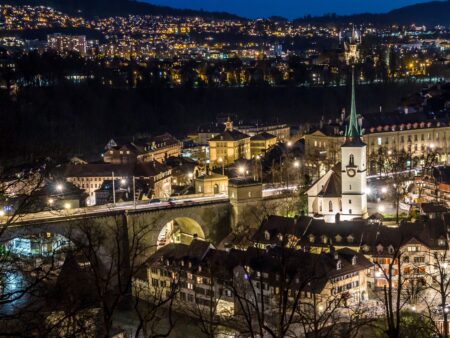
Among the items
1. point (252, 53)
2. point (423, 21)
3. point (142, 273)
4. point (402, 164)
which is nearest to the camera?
point (142, 273)

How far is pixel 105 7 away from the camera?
362 ft

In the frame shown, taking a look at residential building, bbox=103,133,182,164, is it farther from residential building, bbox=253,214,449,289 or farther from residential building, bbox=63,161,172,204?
residential building, bbox=253,214,449,289

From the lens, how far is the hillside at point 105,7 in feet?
327

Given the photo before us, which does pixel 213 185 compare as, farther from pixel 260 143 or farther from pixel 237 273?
pixel 260 143

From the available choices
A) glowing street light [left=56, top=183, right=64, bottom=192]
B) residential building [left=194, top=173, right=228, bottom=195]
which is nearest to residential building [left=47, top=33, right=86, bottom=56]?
glowing street light [left=56, top=183, right=64, bottom=192]

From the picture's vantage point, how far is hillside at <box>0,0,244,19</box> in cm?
9981

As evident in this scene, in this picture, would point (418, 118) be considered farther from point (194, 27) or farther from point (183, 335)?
point (194, 27)

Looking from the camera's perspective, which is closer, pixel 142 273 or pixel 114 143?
pixel 142 273

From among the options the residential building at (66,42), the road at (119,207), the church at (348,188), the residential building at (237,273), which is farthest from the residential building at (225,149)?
the residential building at (66,42)

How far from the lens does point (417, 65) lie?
7400 cm

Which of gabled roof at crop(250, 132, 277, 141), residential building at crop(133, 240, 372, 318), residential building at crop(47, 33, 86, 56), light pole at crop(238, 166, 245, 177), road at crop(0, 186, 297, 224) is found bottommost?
residential building at crop(133, 240, 372, 318)

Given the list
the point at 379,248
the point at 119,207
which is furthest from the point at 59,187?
the point at 379,248

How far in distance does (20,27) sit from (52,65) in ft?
121

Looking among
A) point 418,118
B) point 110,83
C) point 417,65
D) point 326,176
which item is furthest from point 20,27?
point 326,176
